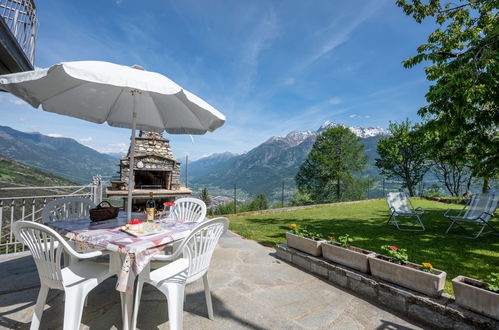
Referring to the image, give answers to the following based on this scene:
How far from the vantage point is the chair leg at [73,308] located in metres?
1.43

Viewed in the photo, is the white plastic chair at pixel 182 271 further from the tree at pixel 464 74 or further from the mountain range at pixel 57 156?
the mountain range at pixel 57 156

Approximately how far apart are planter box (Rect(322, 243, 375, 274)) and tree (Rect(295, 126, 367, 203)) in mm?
18168

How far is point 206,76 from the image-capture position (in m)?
12.7

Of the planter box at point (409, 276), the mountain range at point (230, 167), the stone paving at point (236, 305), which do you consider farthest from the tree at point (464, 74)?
the mountain range at point (230, 167)

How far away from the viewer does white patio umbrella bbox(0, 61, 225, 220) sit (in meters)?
1.73

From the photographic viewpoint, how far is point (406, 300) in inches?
78.7

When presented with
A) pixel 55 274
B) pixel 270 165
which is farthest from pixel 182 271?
pixel 270 165

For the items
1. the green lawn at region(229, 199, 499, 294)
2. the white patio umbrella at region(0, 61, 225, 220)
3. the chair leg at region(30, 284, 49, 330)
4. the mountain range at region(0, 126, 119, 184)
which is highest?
the mountain range at region(0, 126, 119, 184)

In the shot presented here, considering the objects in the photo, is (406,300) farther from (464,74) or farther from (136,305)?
(464,74)

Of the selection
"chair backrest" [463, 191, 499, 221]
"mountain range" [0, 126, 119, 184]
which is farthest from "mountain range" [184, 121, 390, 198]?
"chair backrest" [463, 191, 499, 221]

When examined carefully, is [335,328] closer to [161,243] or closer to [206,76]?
[161,243]

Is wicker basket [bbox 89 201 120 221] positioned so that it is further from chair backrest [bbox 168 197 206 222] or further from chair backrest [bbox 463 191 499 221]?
chair backrest [bbox 463 191 499 221]

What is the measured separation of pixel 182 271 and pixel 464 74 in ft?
16.8

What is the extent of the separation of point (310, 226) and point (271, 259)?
105 inches
